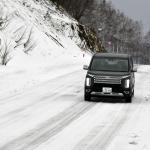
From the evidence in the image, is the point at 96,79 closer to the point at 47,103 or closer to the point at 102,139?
the point at 47,103

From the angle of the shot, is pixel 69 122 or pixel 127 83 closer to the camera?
pixel 69 122

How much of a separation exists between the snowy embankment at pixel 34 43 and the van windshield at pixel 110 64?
3478mm

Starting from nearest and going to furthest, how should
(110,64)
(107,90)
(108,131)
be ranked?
(108,131)
(107,90)
(110,64)

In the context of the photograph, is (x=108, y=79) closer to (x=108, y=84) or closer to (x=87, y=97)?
(x=108, y=84)

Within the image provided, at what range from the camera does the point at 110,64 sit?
Answer: 1927cm

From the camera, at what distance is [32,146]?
9.92m

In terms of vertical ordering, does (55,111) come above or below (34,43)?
below

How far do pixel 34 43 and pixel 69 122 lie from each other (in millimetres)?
24601

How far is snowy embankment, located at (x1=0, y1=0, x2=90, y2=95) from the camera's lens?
2672cm

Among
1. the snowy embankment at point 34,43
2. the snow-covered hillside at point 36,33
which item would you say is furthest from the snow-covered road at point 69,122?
the snow-covered hillside at point 36,33

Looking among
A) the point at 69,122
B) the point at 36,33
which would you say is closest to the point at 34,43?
the point at 36,33

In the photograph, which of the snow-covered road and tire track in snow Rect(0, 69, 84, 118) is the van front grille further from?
tire track in snow Rect(0, 69, 84, 118)

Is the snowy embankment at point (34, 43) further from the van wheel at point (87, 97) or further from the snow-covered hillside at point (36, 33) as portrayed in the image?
the van wheel at point (87, 97)

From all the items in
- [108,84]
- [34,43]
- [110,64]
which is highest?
[34,43]
